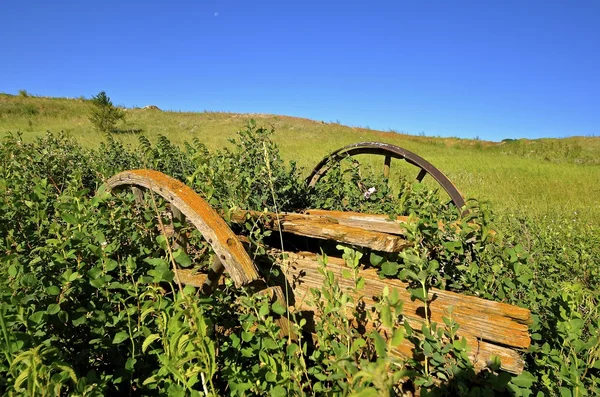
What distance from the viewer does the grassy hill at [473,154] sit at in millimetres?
8648

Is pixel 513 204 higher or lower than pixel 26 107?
lower

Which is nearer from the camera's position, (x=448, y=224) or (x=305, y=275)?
(x=448, y=224)

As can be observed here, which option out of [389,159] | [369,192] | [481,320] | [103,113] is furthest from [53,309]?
[103,113]

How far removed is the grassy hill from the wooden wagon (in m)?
0.88

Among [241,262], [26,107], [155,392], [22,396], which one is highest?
[26,107]

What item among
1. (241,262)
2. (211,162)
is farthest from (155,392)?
(211,162)

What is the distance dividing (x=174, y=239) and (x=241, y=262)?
691 mm

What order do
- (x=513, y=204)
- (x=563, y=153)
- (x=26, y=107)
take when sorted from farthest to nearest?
(x=26, y=107)
(x=563, y=153)
(x=513, y=204)

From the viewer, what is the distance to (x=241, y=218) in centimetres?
262

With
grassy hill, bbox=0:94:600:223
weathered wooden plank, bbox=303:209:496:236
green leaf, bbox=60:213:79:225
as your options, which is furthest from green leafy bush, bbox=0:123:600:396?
grassy hill, bbox=0:94:600:223

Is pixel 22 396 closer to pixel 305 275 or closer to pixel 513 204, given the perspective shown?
pixel 305 275

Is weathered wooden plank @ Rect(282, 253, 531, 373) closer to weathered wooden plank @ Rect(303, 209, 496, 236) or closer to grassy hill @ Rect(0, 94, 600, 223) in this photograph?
weathered wooden plank @ Rect(303, 209, 496, 236)

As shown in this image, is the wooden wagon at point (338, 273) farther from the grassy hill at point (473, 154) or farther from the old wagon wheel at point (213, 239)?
the grassy hill at point (473, 154)

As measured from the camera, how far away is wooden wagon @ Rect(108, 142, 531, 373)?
1678mm
